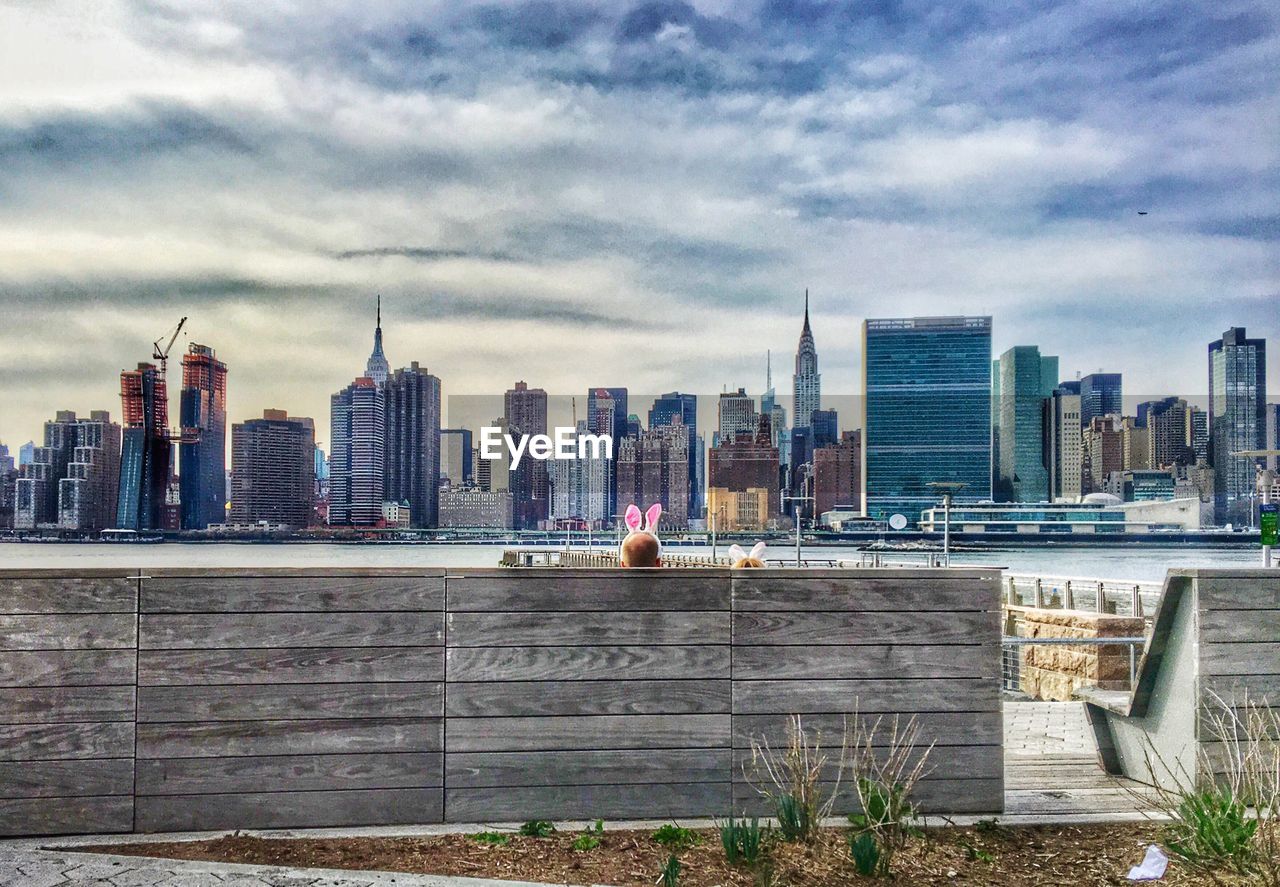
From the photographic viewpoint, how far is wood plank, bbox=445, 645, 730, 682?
2.79 metres

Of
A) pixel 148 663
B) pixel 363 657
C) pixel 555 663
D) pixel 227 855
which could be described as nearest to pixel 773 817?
pixel 555 663

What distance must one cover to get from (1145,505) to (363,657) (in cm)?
5037

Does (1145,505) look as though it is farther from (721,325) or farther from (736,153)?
(736,153)

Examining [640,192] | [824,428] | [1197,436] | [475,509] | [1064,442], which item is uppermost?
[640,192]

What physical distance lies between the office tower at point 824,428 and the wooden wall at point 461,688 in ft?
146

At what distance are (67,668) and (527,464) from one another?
117 feet

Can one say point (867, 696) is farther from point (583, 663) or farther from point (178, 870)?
point (178, 870)

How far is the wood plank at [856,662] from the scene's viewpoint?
2844 mm

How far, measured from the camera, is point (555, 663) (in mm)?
2807

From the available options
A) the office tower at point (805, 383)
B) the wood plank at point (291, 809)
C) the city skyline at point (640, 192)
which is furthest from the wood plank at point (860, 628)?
the office tower at point (805, 383)

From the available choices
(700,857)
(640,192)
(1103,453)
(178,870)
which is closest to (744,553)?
(700,857)

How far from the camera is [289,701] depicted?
274 cm

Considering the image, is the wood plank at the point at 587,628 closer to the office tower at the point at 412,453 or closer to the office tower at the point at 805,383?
the office tower at the point at 412,453

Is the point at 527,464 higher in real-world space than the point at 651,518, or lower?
higher
